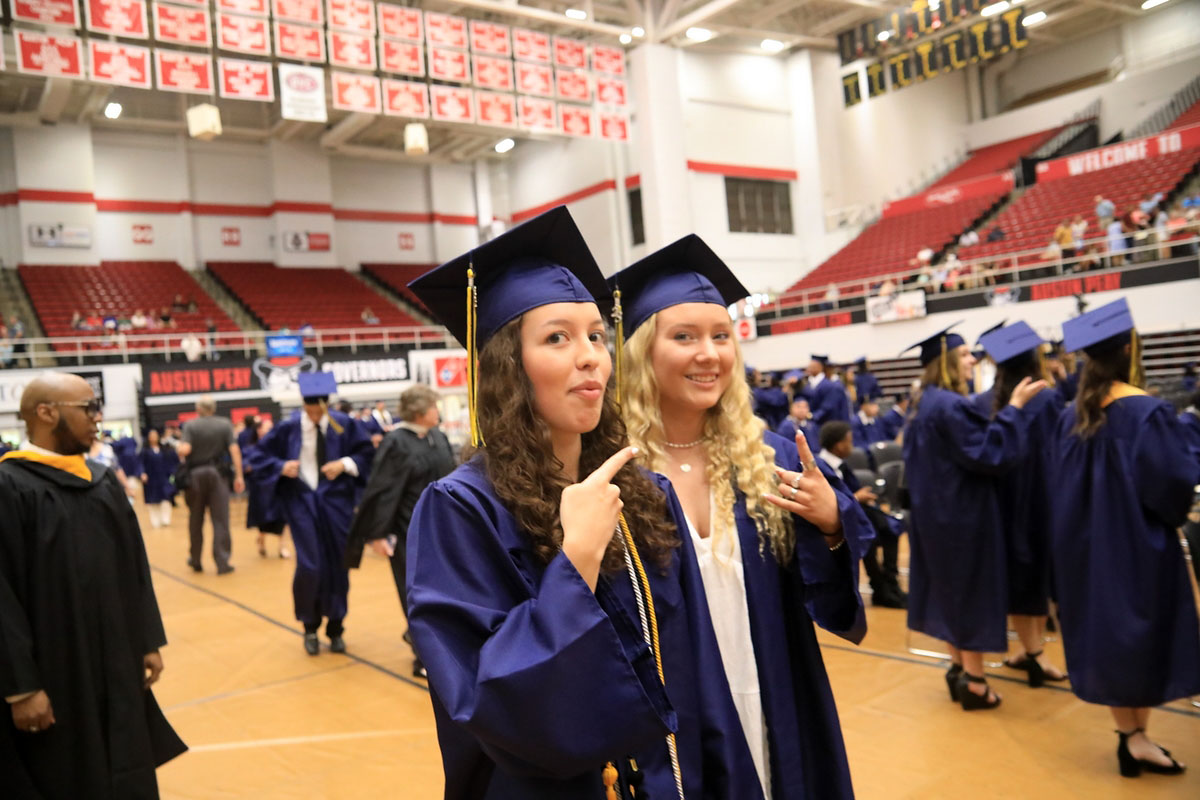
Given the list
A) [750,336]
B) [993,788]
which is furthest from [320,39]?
[993,788]

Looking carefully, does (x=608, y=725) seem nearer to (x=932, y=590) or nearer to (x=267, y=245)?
(x=932, y=590)

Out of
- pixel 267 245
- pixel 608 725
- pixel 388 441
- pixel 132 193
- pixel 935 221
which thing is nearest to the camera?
pixel 608 725

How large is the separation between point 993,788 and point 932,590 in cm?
113

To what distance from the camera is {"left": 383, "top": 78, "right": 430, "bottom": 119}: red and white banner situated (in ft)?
43.4

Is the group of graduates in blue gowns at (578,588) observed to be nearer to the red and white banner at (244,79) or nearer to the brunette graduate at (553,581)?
the brunette graduate at (553,581)

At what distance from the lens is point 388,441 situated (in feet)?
17.7

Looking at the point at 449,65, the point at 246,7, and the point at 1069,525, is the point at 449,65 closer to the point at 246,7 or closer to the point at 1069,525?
the point at 246,7

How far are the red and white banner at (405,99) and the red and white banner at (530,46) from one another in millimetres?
1739

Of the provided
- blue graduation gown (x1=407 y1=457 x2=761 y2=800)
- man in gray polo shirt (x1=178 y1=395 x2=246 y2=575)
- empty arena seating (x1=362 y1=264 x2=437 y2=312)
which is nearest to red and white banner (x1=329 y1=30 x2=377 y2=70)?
man in gray polo shirt (x1=178 y1=395 x2=246 y2=575)

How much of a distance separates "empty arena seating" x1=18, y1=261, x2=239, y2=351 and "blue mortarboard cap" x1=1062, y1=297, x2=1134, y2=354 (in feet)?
58.2

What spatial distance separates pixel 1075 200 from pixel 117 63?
17835 millimetres

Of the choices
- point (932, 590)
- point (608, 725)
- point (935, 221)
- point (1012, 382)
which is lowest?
point (932, 590)

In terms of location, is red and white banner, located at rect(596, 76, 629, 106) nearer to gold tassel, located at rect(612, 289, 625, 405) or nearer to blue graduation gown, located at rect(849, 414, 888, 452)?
blue graduation gown, located at rect(849, 414, 888, 452)

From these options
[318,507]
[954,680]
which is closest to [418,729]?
[318,507]
